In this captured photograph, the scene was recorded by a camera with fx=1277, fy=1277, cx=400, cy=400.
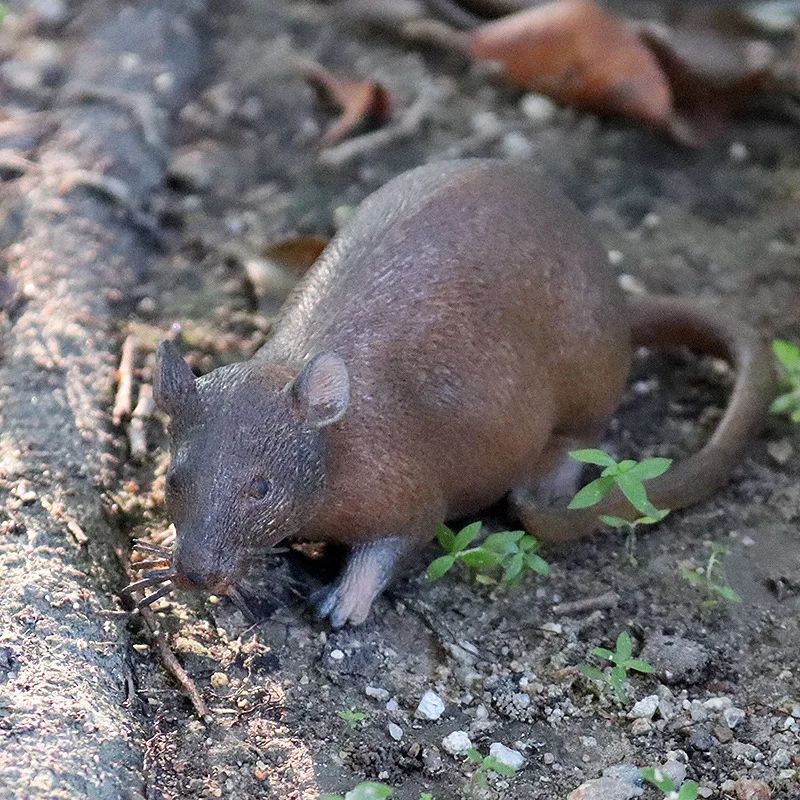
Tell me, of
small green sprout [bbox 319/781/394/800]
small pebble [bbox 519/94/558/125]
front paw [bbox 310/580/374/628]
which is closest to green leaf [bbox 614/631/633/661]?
front paw [bbox 310/580/374/628]

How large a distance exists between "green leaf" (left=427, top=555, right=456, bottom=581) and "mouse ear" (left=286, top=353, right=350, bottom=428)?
53cm

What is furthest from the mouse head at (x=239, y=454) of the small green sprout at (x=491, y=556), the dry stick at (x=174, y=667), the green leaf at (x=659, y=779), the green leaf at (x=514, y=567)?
the green leaf at (x=659, y=779)

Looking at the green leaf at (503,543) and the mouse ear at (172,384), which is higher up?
the mouse ear at (172,384)

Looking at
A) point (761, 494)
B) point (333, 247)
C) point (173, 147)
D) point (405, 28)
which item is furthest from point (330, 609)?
point (405, 28)

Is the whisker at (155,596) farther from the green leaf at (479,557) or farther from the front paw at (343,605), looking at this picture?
the green leaf at (479,557)

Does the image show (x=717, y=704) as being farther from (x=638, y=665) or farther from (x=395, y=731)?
(x=395, y=731)

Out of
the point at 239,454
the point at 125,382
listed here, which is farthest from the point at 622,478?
the point at 125,382

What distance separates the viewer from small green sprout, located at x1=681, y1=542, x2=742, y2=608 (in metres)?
3.54

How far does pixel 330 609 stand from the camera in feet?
11.2

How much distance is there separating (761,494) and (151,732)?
205cm

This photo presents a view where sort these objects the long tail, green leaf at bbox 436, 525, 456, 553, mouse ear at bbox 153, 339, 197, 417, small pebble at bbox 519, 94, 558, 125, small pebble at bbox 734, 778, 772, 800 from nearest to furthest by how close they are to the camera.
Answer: small pebble at bbox 734, 778, 772, 800
mouse ear at bbox 153, 339, 197, 417
green leaf at bbox 436, 525, 456, 553
the long tail
small pebble at bbox 519, 94, 558, 125

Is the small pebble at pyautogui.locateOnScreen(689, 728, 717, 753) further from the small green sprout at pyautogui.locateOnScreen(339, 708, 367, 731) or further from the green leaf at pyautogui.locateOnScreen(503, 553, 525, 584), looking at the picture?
the small green sprout at pyautogui.locateOnScreen(339, 708, 367, 731)

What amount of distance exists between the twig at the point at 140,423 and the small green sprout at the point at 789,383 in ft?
6.58

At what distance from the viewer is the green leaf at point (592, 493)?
3.43 m
